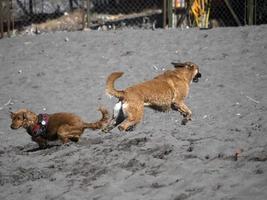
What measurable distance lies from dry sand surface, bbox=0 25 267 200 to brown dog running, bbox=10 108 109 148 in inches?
7.9

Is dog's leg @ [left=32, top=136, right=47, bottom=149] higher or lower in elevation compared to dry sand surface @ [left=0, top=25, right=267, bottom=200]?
lower

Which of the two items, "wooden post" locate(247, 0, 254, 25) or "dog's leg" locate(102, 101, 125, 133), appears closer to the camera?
"dog's leg" locate(102, 101, 125, 133)

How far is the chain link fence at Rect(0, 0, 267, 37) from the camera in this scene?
14914mm

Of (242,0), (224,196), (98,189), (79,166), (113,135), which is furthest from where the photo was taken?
(242,0)

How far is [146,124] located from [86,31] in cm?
724

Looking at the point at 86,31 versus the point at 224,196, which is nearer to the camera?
the point at 224,196

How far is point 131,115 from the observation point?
7.30 metres

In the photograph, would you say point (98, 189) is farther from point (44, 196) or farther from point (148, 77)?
point (148, 77)

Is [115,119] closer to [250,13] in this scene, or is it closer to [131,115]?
[131,115]

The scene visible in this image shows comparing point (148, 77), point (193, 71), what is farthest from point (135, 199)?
point (148, 77)

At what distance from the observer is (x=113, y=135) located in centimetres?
762

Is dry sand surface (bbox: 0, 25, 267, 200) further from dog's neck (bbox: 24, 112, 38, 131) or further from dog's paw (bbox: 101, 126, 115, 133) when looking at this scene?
dog's neck (bbox: 24, 112, 38, 131)

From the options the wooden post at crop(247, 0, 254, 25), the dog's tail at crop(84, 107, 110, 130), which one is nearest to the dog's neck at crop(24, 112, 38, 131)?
the dog's tail at crop(84, 107, 110, 130)

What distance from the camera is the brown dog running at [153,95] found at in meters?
7.28
